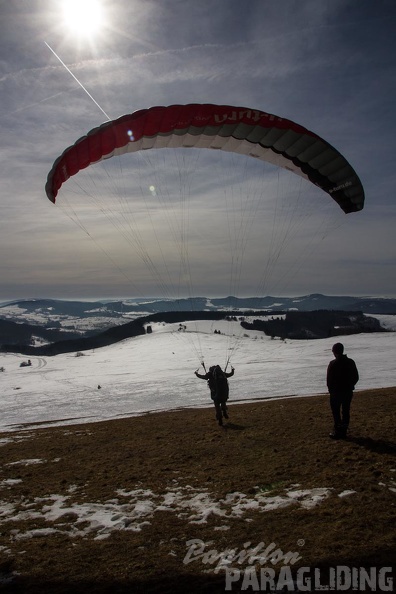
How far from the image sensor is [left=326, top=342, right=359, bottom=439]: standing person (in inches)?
369

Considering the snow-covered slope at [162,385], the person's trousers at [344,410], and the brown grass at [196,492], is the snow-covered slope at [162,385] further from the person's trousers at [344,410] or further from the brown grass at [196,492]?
the person's trousers at [344,410]

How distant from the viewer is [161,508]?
643cm

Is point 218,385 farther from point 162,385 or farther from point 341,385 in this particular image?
point 162,385

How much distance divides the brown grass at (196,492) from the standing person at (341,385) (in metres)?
0.44

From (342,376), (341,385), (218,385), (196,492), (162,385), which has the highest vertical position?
(342,376)

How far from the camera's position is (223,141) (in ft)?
43.5

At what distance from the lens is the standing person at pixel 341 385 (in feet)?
30.7

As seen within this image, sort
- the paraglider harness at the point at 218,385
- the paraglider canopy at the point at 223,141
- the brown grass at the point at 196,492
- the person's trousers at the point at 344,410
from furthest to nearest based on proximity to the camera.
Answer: the paraglider harness at the point at 218,385 < the paraglider canopy at the point at 223,141 < the person's trousers at the point at 344,410 < the brown grass at the point at 196,492

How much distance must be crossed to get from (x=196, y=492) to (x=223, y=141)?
11.2m

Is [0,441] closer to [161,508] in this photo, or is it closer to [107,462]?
[107,462]

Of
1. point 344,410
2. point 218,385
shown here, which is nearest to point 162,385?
point 218,385

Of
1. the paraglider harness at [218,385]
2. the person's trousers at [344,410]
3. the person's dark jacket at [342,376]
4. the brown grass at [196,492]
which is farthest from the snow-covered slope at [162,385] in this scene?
the person's dark jacket at [342,376]

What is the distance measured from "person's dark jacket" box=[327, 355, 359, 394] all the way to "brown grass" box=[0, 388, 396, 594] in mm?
1241

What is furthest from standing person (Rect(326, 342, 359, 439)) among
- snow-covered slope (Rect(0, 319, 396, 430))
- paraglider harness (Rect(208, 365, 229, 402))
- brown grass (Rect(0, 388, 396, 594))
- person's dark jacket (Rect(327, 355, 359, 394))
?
snow-covered slope (Rect(0, 319, 396, 430))
